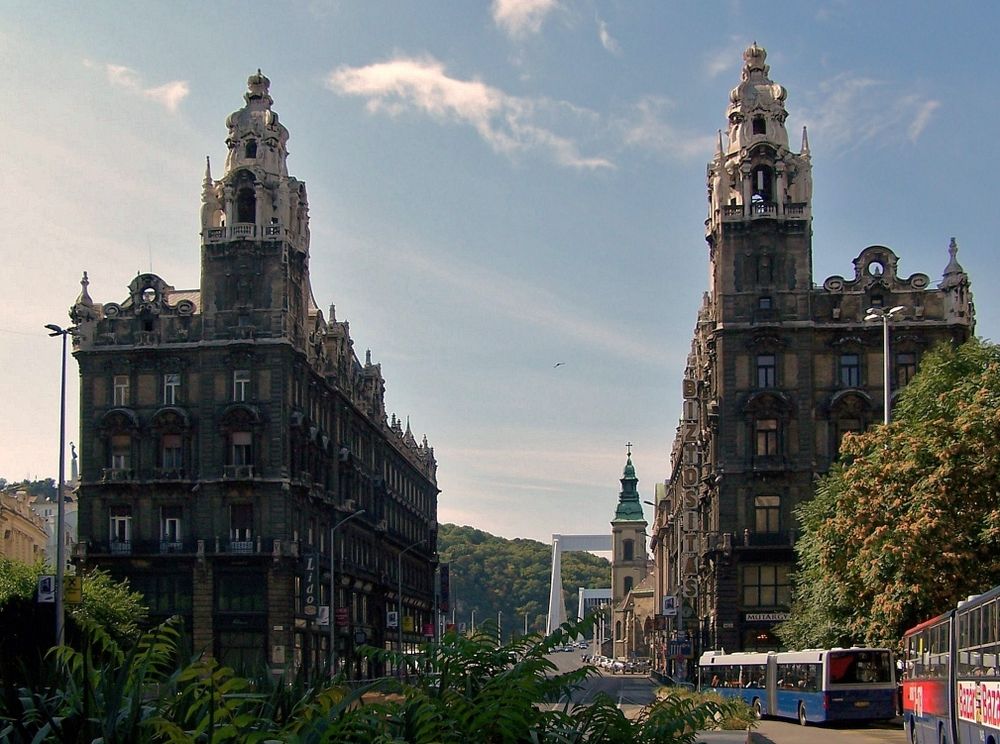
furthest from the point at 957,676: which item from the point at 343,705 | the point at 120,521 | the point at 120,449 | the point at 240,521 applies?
the point at 120,449

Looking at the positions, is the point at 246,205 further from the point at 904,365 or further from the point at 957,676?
the point at 957,676

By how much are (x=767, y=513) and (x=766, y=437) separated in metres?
4.17

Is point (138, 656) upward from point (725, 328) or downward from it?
downward

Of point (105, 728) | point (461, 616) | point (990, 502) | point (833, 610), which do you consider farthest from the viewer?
point (461, 616)

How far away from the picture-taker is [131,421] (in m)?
80.9

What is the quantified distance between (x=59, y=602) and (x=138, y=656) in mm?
40683

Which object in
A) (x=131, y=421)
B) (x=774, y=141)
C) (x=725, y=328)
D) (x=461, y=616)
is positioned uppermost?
(x=774, y=141)

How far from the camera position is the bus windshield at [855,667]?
46938 millimetres

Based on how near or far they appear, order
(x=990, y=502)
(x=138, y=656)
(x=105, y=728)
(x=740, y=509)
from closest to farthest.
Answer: (x=105, y=728)
(x=138, y=656)
(x=990, y=502)
(x=740, y=509)

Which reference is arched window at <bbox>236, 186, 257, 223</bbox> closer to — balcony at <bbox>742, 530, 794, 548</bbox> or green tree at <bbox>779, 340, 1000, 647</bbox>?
balcony at <bbox>742, 530, 794, 548</bbox>

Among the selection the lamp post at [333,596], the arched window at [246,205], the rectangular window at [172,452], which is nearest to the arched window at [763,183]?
the arched window at [246,205]

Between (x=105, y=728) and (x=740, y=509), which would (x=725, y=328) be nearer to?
(x=740, y=509)

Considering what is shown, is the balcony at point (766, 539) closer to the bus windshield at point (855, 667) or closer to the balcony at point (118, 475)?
the bus windshield at point (855, 667)

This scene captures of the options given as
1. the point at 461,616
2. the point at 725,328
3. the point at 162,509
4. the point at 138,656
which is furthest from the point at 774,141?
the point at 461,616
